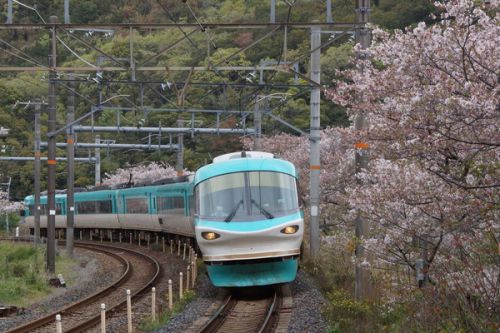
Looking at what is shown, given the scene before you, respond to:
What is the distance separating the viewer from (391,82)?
41.8 feet

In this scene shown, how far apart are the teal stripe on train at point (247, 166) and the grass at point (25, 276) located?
5414 millimetres

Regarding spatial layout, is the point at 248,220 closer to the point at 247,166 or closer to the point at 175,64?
the point at 247,166

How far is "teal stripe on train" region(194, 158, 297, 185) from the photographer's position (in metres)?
16.7

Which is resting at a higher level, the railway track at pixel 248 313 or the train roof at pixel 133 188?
the train roof at pixel 133 188

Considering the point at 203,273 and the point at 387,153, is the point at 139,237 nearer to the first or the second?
the point at 203,273

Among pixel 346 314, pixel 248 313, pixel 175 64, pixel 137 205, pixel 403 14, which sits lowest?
pixel 248 313

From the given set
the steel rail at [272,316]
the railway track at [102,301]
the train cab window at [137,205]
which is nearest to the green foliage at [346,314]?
the steel rail at [272,316]

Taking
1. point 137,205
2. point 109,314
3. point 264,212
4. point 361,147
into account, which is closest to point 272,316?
point 264,212

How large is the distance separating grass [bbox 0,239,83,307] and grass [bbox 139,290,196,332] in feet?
14.3

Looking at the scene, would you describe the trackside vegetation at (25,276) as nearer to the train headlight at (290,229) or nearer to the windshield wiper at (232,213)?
the windshield wiper at (232,213)

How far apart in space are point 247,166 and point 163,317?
3792 mm

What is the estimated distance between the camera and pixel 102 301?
1834cm

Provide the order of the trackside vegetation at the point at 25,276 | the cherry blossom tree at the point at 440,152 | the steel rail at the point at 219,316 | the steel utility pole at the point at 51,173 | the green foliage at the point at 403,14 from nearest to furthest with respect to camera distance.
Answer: the cherry blossom tree at the point at 440,152 < the steel rail at the point at 219,316 < the trackside vegetation at the point at 25,276 < the steel utility pole at the point at 51,173 < the green foliage at the point at 403,14

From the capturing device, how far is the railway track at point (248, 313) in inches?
527
